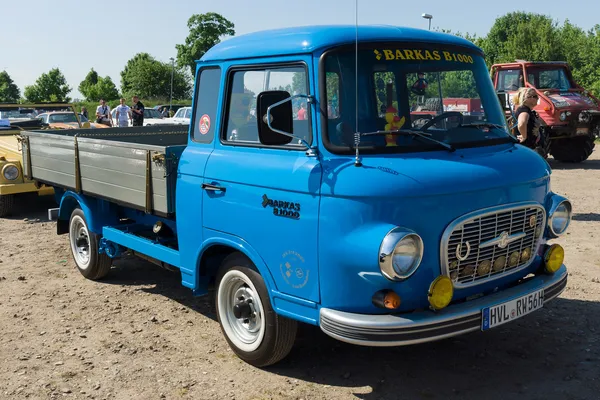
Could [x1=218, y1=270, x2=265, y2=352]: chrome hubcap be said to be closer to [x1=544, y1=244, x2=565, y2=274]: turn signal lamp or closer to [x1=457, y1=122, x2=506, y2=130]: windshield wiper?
[x1=457, y1=122, x2=506, y2=130]: windshield wiper

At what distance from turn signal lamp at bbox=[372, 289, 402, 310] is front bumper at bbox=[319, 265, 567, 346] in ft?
0.23

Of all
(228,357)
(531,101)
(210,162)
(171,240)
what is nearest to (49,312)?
(171,240)

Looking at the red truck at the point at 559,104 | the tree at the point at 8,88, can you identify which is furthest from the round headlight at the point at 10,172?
the tree at the point at 8,88

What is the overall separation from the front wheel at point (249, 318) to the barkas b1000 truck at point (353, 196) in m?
0.01

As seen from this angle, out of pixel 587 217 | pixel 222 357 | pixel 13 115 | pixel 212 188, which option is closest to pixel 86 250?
pixel 222 357

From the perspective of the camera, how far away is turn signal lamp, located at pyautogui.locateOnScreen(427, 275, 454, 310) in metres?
3.66

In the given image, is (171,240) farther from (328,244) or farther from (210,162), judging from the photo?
(328,244)

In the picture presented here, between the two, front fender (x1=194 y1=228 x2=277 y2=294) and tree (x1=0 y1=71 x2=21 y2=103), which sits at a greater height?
tree (x1=0 y1=71 x2=21 y2=103)

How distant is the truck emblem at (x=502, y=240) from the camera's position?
3951 millimetres

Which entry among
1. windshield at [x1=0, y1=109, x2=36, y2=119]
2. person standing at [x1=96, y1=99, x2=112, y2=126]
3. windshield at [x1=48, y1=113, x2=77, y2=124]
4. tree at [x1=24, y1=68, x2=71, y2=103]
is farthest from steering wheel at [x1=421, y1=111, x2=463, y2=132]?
tree at [x1=24, y1=68, x2=71, y2=103]

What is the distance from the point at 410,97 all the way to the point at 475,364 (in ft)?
6.36

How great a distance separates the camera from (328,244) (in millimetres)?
3701

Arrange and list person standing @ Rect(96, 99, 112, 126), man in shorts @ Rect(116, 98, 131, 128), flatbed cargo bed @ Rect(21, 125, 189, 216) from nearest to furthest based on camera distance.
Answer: flatbed cargo bed @ Rect(21, 125, 189, 216) < man in shorts @ Rect(116, 98, 131, 128) < person standing @ Rect(96, 99, 112, 126)

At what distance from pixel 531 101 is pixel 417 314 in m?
6.17
